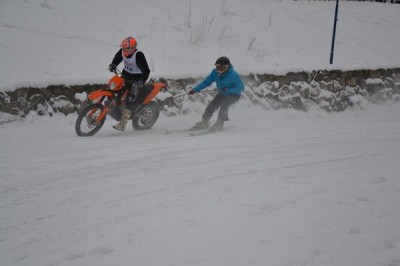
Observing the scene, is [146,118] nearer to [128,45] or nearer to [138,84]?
[138,84]

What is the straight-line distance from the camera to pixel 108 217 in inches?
131

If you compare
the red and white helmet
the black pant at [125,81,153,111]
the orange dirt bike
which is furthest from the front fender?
the red and white helmet

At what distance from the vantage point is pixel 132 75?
6918 millimetres

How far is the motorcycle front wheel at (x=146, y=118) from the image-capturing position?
732 cm

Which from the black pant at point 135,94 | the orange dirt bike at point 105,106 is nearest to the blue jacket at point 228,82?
the black pant at point 135,94

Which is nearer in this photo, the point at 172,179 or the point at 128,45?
the point at 172,179

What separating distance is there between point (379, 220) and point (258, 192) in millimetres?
1162

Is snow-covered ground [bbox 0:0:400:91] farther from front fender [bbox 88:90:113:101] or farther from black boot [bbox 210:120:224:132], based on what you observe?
black boot [bbox 210:120:224:132]

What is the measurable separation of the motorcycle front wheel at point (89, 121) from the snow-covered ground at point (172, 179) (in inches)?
9.3

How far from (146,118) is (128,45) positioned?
156cm

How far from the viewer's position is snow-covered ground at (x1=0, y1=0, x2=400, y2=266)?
9.38ft

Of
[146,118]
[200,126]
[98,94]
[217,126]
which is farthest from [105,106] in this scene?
[217,126]

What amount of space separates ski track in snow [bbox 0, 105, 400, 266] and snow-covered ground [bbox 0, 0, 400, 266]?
0.01 meters

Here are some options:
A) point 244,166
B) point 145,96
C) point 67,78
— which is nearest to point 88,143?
point 145,96
